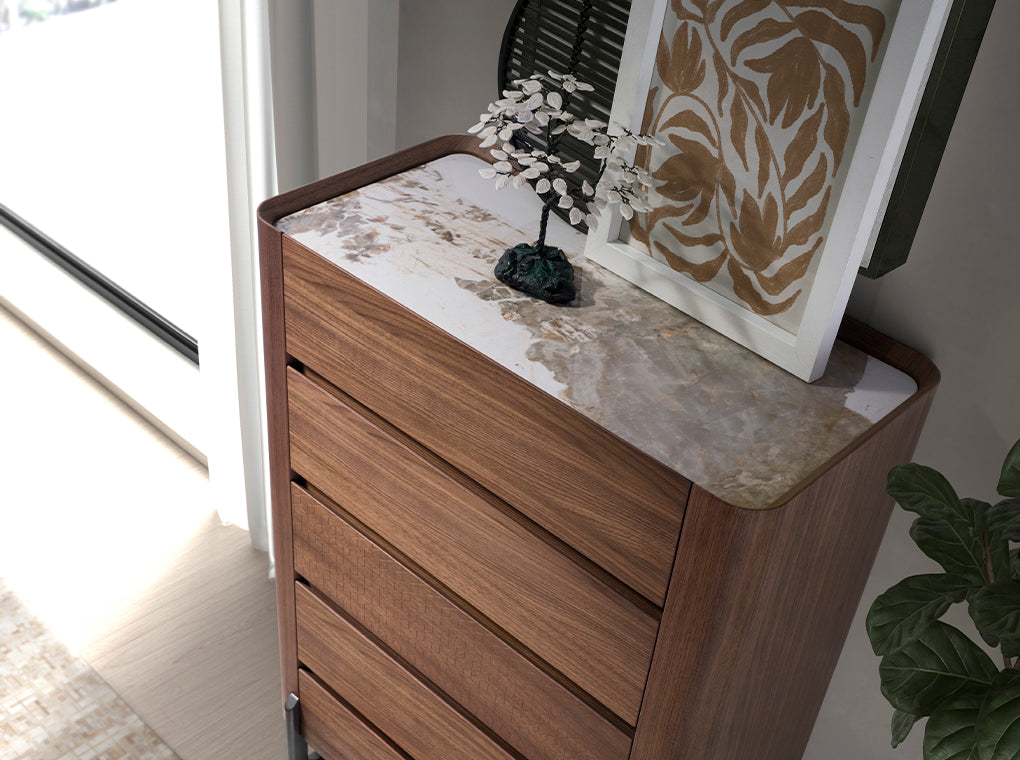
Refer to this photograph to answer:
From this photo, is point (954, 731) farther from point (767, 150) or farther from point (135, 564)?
point (135, 564)

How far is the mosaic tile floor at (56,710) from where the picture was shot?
1.96m

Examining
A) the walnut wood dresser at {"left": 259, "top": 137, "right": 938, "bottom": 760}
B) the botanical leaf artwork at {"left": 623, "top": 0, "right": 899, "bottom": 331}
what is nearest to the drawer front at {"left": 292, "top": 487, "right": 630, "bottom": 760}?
the walnut wood dresser at {"left": 259, "top": 137, "right": 938, "bottom": 760}

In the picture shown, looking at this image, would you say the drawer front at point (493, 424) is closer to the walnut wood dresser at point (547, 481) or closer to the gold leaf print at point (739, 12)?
the walnut wood dresser at point (547, 481)

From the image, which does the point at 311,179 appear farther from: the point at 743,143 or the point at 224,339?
the point at 743,143

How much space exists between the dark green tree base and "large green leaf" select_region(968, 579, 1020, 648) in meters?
0.55

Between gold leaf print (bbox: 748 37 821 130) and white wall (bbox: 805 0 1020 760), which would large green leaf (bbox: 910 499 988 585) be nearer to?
white wall (bbox: 805 0 1020 760)

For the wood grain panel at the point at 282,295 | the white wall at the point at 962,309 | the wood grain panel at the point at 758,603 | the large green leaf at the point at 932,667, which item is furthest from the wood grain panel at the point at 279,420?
the large green leaf at the point at 932,667

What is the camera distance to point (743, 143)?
1.14 meters

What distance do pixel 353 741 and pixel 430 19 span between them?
1.19 metres

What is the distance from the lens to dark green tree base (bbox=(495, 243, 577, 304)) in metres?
1.22

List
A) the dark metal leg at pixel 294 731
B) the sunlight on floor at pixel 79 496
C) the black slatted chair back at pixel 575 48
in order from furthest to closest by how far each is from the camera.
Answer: the sunlight on floor at pixel 79 496
the dark metal leg at pixel 294 731
the black slatted chair back at pixel 575 48

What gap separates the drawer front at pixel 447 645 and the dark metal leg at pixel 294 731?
1.02ft

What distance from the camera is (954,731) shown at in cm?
92

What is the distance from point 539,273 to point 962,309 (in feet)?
1.67
